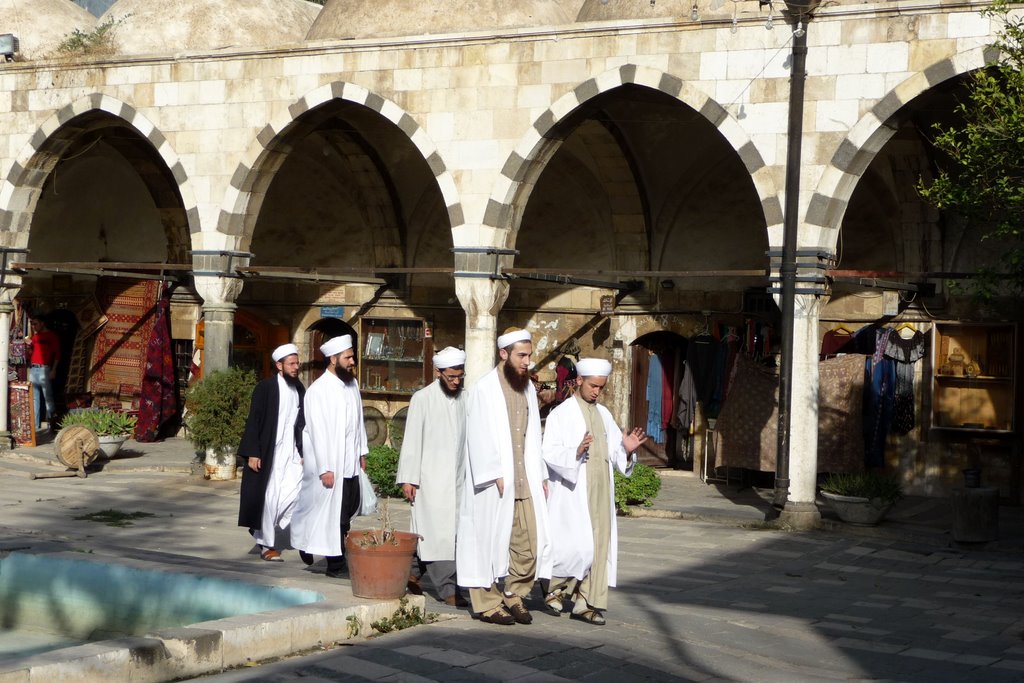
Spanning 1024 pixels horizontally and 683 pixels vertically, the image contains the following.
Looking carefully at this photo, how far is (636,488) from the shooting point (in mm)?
11922

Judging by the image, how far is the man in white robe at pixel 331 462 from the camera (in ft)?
26.0

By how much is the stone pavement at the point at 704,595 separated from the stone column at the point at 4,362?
85 cm

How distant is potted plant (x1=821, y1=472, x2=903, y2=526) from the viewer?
11234mm

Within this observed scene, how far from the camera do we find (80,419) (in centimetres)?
1439

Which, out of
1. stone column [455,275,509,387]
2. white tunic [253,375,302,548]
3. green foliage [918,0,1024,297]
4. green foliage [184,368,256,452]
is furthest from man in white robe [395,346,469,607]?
green foliage [184,368,256,452]

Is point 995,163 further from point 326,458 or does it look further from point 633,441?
point 326,458

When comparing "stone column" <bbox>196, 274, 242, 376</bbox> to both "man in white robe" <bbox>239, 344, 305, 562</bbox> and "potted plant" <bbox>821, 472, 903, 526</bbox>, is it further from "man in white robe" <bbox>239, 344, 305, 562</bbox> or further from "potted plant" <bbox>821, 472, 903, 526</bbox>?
"potted plant" <bbox>821, 472, 903, 526</bbox>

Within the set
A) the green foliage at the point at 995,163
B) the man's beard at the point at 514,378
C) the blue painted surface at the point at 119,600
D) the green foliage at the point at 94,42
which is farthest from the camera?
the green foliage at the point at 94,42

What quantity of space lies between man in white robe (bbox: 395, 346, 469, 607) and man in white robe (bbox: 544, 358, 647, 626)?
566 millimetres

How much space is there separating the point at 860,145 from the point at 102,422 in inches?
333

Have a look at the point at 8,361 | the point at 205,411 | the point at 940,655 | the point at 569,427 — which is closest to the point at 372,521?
the point at 205,411

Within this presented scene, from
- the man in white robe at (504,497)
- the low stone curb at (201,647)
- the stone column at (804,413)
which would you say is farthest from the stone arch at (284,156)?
the low stone curb at (201,647)

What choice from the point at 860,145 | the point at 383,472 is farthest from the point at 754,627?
the point at 383,472

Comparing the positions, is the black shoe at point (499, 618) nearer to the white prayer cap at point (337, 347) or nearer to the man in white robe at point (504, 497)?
the man in white robe at point (504, 497)
